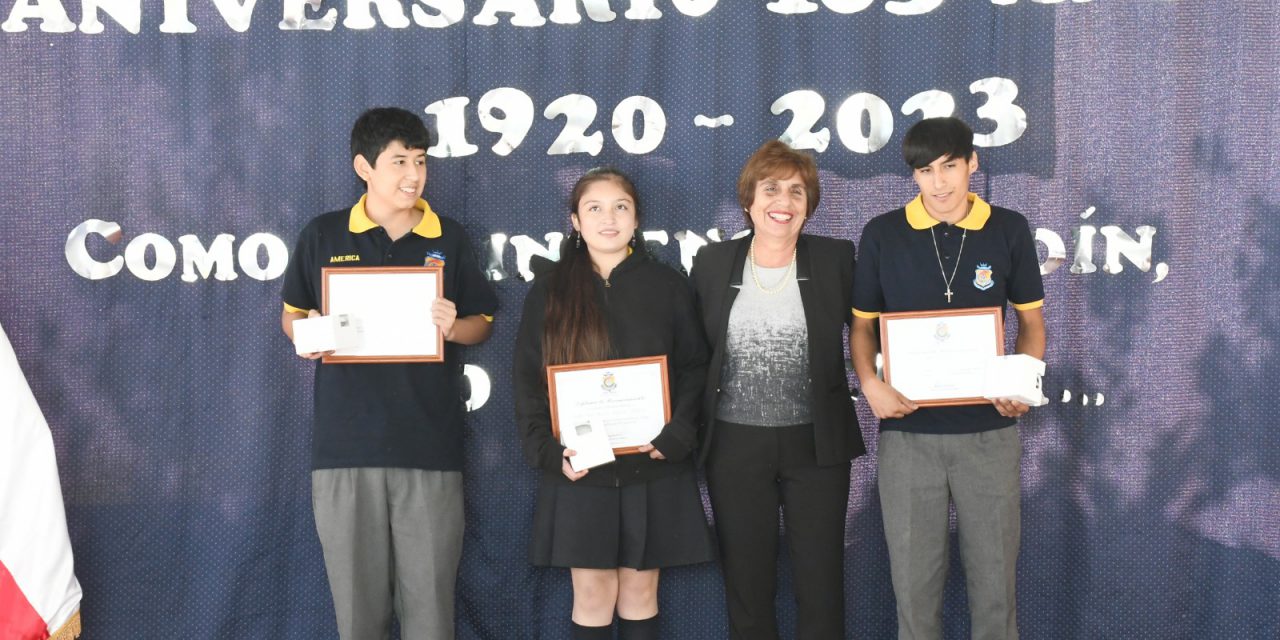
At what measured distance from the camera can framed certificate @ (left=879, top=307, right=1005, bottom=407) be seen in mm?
2781

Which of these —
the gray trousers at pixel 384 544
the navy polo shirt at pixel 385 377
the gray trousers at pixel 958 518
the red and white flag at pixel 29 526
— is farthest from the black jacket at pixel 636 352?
the red and white flag at pixel 29 526

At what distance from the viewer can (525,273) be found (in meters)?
3.38

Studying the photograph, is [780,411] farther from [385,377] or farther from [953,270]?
[385,377]

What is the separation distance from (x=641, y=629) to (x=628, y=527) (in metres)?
0.33

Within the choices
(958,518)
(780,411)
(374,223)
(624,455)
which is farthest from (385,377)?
(958,518)

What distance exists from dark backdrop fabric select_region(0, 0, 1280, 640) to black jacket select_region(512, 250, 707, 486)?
0.42 m

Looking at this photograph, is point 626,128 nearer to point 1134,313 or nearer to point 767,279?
point 767,279

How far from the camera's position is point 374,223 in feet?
9.89

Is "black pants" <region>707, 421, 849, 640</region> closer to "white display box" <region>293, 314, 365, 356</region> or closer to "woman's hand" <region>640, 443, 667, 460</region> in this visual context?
"woman's hand" <region>640, 443, 667, 460</region>

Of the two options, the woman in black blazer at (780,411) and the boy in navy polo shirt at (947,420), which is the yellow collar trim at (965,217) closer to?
the boy in navy polo shirt at (947,420)

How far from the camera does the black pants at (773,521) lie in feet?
9.45

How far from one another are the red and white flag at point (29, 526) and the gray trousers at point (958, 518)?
2440 millimetres

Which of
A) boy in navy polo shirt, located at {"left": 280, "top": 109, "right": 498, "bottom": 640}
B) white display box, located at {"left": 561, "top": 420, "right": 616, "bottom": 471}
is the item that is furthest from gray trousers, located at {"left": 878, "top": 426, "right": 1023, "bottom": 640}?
boy in navy polo shirt, located at {"left": 280, "top": 109, "right": 498, "bottom": 640}

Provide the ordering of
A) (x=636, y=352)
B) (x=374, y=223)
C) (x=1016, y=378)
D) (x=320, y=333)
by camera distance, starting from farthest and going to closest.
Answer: (x=374, y=223) → (x=636, y=352) → (x=320, y=333) → (x=1016, y=378)
